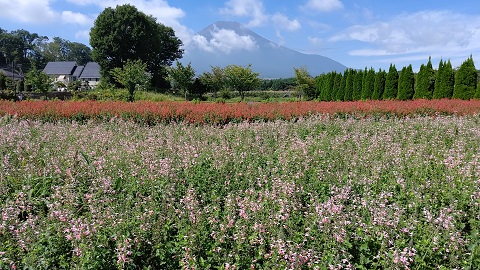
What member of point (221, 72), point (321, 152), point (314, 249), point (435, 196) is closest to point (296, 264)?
point (314, 249)

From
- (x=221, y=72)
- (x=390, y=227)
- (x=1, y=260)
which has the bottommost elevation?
(x=1, y=260)

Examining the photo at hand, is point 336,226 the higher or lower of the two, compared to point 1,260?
higher

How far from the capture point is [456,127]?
8859mm

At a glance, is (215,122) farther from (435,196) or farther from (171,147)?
(435,196)

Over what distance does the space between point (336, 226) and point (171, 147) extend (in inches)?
158

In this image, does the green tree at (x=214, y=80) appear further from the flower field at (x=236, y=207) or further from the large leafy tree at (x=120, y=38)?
the flower field at (x=236, y=207)

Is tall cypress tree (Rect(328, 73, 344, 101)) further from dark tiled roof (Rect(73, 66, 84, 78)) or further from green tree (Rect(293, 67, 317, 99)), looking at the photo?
dark tiled roof (Rect(73, 66, 84, 78))

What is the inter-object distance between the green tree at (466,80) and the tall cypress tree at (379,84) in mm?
5709

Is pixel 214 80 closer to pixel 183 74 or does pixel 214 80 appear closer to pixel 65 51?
pixel 183 74

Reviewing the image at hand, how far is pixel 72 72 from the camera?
281ft

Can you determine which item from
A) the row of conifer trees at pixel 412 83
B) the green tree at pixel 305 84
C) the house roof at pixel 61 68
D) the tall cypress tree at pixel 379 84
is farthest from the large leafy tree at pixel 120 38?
the house roof at pixel 61 68

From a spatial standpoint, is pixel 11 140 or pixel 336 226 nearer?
pixel 336 226

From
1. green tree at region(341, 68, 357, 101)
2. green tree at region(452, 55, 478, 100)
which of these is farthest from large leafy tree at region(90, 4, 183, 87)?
green tree at region(452, 55, 478, 100)

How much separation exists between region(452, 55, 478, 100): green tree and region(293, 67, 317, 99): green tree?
1782cm
